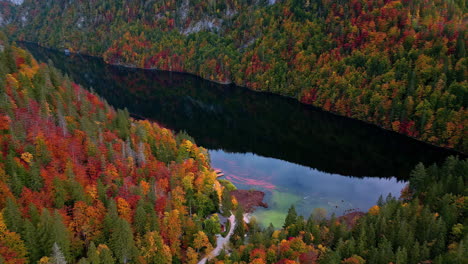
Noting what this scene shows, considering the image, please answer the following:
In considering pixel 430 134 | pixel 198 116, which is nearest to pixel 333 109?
pixel 430 134

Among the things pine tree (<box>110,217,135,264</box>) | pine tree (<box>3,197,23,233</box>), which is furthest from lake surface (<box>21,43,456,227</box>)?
pine tree (<box>3,197,23,233</box>)

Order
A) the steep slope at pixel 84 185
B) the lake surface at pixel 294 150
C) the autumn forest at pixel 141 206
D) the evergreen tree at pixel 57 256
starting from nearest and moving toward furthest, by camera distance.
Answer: the evergreen tree at pixel 57 256 → the steep slope at pixel 84 185 → the autumn forest at pixel 141 206 → the lake surface at pixel 294 150

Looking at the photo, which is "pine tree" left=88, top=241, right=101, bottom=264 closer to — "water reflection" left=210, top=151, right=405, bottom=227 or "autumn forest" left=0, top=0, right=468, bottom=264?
"autumn forest" left=0, top=0, right=468, bottom=264

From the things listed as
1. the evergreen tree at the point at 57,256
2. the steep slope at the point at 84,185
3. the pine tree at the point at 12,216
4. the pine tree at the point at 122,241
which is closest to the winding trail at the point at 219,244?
the steep slope at the point at 84,185

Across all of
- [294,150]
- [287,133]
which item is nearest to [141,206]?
[294,150]

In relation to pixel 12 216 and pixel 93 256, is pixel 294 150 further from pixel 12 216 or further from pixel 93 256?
pixel 12 216

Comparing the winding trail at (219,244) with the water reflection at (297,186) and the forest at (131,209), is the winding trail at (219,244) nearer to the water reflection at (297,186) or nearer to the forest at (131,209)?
the forest at (131,209)

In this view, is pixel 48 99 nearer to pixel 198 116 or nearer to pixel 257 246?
pixel 257 246
